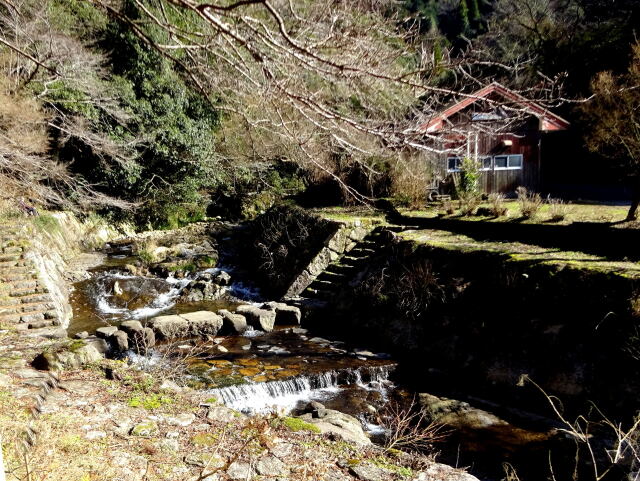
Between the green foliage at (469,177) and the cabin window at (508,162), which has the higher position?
the cabin window at (508,162)

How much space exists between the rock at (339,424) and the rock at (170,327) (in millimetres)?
4031

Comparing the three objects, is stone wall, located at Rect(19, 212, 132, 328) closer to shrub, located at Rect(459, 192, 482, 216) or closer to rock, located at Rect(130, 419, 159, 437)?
rock, located at Rect(130, 419, 159, 437)

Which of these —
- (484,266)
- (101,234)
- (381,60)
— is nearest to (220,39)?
(381,60)

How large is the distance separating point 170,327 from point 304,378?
126 inches

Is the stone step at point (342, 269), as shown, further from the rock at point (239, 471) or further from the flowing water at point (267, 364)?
the rock at point (239, 471)

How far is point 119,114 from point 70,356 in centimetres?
1152

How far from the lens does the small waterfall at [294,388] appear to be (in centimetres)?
714

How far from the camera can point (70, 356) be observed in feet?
19.8

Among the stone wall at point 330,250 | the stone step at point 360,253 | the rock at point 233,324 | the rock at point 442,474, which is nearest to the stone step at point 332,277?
the stone wall at point 330,250

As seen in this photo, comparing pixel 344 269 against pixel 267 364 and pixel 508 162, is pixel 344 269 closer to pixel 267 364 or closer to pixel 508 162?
pixel 267 364

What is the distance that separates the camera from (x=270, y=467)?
401 cm

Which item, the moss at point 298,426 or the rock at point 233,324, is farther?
the rock at point 233,324

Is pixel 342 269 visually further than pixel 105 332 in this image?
Yes

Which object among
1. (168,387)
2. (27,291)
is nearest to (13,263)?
(27,291)
